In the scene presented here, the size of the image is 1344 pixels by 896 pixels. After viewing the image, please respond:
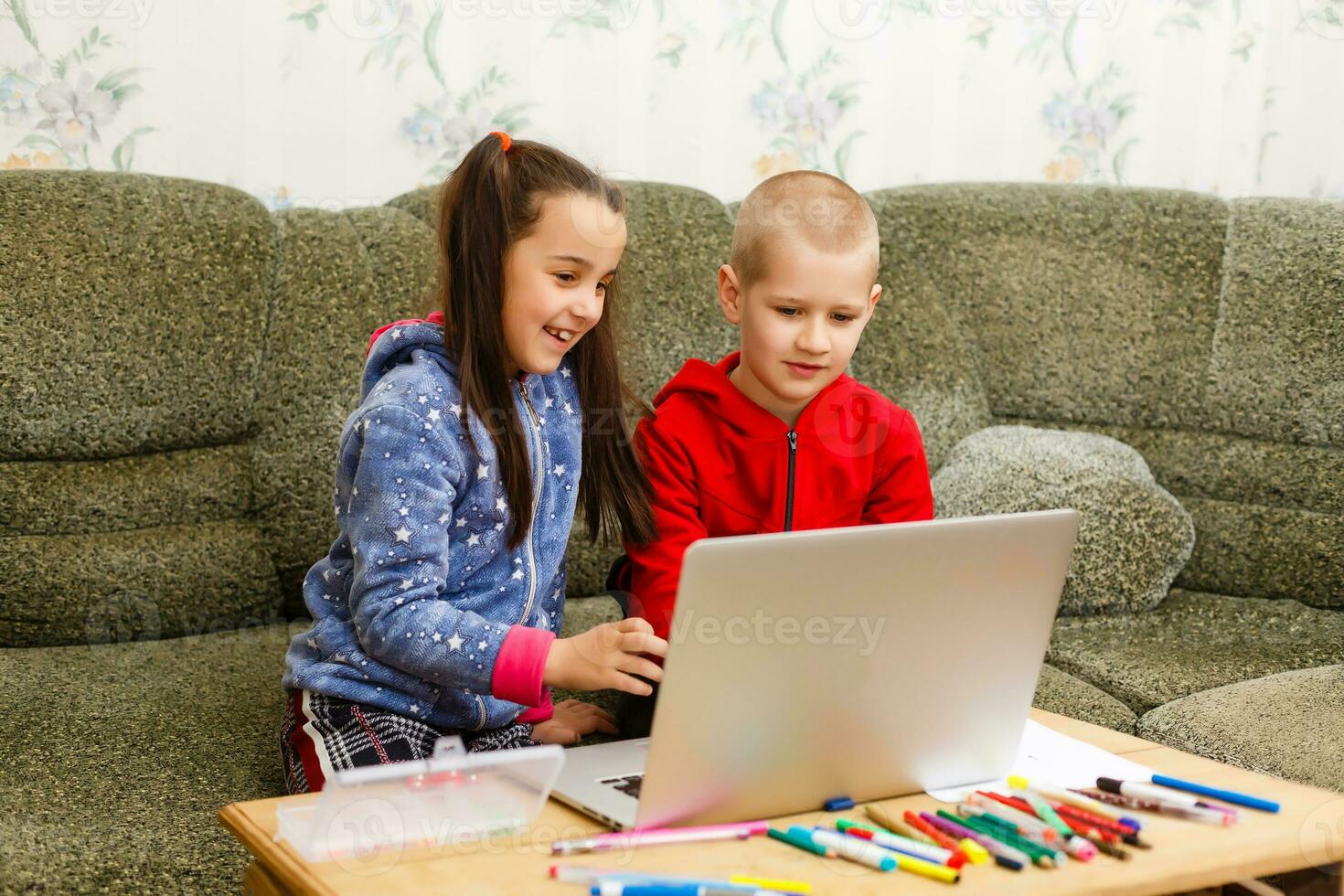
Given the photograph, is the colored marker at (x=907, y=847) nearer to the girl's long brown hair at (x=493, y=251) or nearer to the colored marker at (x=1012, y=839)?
the colored marker at (x=1012, y=839)

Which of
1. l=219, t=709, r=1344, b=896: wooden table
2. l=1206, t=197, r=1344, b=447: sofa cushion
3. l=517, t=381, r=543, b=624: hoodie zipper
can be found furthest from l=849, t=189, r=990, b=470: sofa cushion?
l=219, t=709, r=1344, b=896: wooden table

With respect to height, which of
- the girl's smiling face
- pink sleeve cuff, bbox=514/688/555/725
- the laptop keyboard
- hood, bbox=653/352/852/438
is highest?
the girl's smiling face

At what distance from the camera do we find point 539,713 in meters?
1.31

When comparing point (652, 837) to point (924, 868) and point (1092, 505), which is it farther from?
point (1092, 505)

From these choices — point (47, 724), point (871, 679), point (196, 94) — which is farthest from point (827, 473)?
point (196, 94)

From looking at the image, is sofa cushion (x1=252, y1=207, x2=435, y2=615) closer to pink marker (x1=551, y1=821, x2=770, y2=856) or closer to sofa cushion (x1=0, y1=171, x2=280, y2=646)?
sofa cushion (x1=0, y1=171, x2=280, y2=646)

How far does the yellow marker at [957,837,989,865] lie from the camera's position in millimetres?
833

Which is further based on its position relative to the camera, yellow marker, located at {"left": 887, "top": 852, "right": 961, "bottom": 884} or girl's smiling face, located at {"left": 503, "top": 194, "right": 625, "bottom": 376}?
girl's smiling face, located at {"left": 503, "top": 194, "right": 625, "bottom": 376}

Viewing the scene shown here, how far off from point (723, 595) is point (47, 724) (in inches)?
32.9

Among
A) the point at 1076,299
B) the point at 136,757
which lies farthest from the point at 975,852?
the point at 1076,299

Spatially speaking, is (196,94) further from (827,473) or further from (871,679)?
(871,679)

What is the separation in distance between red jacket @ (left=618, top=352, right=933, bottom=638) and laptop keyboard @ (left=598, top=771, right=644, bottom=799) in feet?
1.38

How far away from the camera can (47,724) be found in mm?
1298

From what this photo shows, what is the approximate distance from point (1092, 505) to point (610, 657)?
963 millimetres
